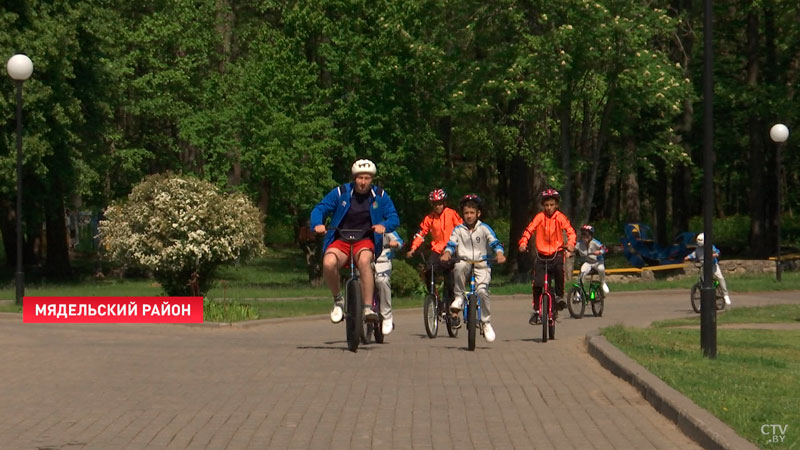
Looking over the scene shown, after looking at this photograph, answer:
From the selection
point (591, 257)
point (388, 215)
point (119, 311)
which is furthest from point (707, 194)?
point (119, 311)

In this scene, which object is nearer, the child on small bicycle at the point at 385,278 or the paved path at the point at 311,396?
the paved path at the point at 311,396

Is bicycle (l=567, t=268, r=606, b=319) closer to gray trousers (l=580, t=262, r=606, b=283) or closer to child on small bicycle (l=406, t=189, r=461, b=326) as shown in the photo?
gray trousers (l=580, t=262, r=606, b=283)

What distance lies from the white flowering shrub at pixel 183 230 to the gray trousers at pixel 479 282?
31.9ft

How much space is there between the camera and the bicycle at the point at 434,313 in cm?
1908

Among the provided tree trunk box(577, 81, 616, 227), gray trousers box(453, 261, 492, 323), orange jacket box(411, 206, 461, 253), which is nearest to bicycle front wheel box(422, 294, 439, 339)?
orange jacket box(411, 206, 461, 253)

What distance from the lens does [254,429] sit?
32.8 feet

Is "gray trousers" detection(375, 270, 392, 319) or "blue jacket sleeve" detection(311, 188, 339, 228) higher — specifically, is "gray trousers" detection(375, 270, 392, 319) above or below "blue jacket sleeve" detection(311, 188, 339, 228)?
below

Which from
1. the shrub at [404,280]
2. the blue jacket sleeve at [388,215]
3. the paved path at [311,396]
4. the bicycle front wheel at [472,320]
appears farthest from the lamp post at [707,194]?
the shrub at [404,280]

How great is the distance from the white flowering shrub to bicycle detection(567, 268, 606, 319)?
20.0 feet

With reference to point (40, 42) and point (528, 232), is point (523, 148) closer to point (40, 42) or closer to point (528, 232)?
point (40, 42)

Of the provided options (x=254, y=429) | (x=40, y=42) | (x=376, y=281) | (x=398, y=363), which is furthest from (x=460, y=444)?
(x=40, y=42)

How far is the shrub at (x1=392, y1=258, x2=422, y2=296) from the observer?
105 feet

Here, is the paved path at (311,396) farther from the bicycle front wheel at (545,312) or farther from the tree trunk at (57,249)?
the tree trunk at (57,249)

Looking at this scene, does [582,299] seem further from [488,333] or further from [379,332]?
[379,332]
